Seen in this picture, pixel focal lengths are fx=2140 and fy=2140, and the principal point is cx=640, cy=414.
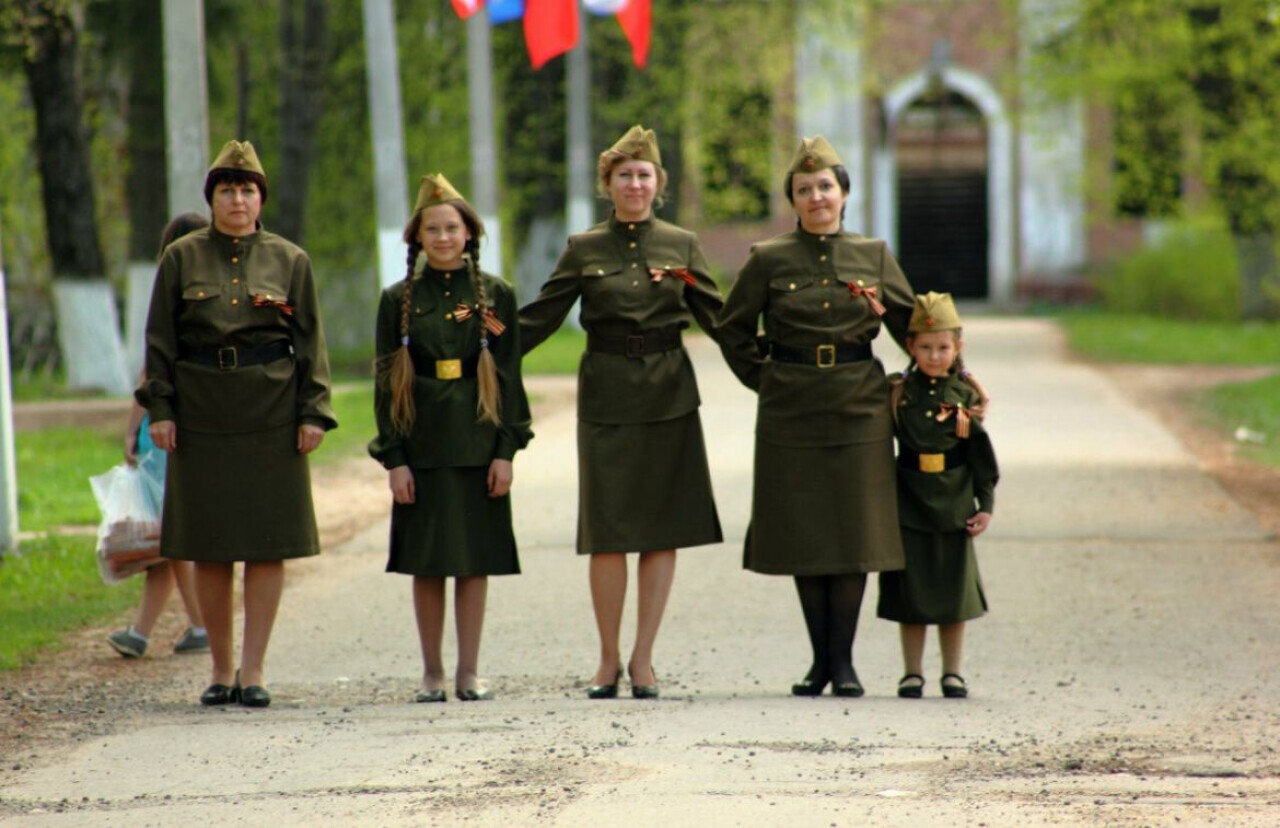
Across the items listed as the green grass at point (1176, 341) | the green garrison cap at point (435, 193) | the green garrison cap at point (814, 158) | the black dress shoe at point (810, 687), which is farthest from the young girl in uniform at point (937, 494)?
the green grass at point (1176, 341)

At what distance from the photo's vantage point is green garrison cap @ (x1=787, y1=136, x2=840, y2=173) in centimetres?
725

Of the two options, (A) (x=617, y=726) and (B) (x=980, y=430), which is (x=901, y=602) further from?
→ (A) (x=617, y=726)

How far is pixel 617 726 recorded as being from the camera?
6312 mm

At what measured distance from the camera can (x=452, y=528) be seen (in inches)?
287

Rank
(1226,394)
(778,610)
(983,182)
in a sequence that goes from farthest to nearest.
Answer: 1. (983,182)
2. (1226,394)
3. (778,610)

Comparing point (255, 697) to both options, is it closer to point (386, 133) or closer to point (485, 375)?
point (485, 375)

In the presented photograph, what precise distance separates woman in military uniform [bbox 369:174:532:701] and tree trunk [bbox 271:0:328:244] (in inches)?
660

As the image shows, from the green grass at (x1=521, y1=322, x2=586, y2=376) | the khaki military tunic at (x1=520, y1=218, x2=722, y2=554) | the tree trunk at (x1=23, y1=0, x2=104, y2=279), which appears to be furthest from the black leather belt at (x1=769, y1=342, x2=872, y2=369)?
the green grass at (x1=521, y1=322, x2=586, y2=376)

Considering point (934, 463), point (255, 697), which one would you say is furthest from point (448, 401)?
point (934, 463)

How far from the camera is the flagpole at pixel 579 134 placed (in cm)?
3014

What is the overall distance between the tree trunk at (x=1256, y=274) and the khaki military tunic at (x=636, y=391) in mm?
28722

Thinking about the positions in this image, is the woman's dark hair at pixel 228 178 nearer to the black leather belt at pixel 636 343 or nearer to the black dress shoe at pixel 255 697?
the black leather belt at pixel 636 343

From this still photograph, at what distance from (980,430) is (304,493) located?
2357mm

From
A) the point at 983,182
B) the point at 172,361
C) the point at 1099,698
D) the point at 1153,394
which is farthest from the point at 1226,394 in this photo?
the point at 983,182
